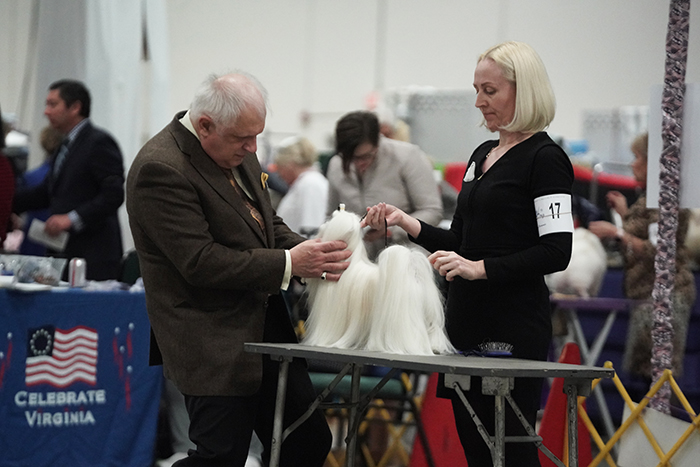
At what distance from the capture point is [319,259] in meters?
2.34

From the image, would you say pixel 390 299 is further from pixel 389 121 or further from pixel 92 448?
pixel 389 121

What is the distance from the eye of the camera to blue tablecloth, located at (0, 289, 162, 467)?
3514 millimetres

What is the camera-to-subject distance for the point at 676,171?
9.93ft

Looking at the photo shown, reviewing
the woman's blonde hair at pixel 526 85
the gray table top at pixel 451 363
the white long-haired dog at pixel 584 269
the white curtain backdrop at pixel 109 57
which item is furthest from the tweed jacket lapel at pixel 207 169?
the white curtain backdrop at pixel 109 57

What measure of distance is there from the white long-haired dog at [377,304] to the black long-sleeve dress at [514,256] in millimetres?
105

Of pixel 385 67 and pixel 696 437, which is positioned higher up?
pixel 385 67

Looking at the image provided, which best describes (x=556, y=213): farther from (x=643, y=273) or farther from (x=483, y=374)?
(x=643, y=273)

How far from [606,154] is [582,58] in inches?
53.0

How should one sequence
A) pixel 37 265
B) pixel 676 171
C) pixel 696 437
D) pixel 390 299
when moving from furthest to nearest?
pixel 37 265
pixel 676 171
pixel 696 437
pixel 390 299

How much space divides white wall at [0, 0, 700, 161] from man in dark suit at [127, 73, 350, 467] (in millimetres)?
7777

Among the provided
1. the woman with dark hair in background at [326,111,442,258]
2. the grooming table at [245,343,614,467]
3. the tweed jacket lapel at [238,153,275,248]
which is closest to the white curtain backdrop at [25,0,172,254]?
the woman with dark hair in background at [326,111,442,258]

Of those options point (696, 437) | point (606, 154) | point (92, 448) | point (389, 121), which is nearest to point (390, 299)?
point (696, 437)

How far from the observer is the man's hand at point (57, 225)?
4.13 metres

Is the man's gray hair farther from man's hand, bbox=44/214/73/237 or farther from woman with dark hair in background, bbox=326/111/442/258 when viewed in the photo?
man's hand, bbox=44/214/73/237
